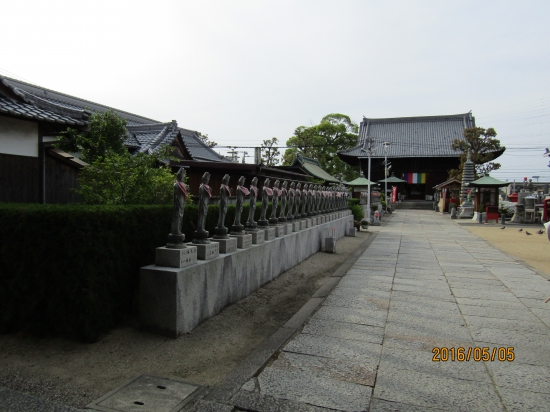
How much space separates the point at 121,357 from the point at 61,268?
3.55ft

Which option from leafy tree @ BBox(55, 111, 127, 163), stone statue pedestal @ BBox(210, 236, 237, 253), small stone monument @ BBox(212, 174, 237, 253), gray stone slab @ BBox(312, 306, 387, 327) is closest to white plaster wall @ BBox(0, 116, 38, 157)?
leafy tree @ BBox(55, 111, 127, 163)

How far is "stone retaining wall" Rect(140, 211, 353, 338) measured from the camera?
177 inches

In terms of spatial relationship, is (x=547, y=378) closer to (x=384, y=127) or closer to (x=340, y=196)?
(x=340, y=196)

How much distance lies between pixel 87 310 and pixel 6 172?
15.9ft

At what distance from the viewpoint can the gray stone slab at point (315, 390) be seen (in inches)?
127

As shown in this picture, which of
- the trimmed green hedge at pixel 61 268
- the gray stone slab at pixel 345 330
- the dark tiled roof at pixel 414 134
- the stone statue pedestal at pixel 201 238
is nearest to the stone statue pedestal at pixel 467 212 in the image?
the dark tiled roof at pixel 414 134

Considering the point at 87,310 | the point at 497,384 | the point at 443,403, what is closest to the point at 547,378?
the point at 497,384

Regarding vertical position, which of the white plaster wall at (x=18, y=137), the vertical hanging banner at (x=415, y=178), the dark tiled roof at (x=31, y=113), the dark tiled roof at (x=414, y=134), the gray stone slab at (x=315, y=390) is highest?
the dark tiled roof at (x=414, y=134)

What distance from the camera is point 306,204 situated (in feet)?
38.3

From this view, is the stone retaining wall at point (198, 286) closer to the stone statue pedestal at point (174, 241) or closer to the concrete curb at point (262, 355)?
the stone statue pedestal at point (174, 241)

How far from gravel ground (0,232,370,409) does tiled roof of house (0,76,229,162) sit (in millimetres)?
4541

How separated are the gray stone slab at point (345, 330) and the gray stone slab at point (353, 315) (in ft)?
0.54

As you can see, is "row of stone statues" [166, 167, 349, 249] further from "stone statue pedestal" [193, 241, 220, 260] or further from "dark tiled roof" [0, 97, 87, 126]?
"dark tiled roof" [0, 97, 87, 126]

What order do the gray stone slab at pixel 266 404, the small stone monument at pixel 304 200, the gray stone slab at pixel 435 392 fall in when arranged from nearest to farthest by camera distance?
the gray stone slab at pixel 266 404 < the gray stone slab at pixel 435 392 < the small stone monument at pixel 304 200
